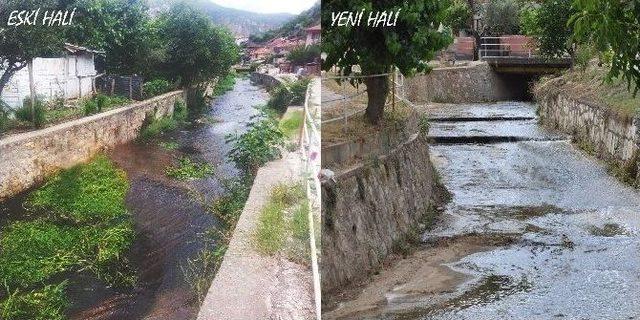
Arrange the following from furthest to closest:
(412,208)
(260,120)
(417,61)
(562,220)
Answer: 1. (562,220)
2. (412,208)
3. (417,61)
4. (260,120)

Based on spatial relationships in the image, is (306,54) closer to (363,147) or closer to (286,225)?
(286,225)

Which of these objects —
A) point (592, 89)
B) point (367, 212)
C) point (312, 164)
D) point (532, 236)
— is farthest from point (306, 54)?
point (592, 89)

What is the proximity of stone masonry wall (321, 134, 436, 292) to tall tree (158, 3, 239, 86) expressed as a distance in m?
2.31

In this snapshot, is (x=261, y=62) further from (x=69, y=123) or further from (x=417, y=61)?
(x=417, y=61)

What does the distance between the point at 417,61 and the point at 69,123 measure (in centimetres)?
404

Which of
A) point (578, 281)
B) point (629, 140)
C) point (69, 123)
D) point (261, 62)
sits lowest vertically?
point (578, 281)

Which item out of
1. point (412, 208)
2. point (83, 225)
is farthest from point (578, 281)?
point (83, 225)

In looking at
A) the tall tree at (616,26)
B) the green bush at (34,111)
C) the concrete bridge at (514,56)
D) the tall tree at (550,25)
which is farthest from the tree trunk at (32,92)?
the concrete bridge at (514,56)

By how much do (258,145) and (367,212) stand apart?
342 cm

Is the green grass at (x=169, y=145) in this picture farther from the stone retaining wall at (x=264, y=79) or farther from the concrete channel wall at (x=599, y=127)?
the concrete channel wall at (x=599, y=127)

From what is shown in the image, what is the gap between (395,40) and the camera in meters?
5.74

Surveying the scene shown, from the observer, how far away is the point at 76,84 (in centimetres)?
257

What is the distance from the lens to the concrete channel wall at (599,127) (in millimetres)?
10289

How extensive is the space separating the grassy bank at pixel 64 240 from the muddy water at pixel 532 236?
3044 millimetres
